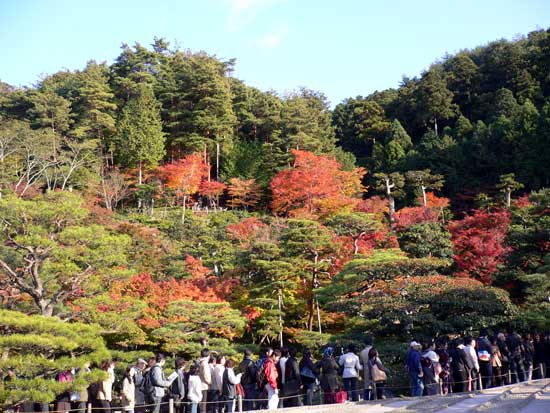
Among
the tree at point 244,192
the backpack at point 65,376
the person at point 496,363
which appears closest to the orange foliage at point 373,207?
the tree at point 244,192

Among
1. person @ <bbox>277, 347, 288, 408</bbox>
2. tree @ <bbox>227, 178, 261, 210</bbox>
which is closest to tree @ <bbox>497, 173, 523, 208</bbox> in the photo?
tree @ <bbox>227, 178, 261, 210</bbox>

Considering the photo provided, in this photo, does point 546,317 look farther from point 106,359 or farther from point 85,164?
point 85,164

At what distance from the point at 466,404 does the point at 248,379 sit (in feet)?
12.0

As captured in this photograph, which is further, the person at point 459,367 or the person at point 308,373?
the person at point 459,367

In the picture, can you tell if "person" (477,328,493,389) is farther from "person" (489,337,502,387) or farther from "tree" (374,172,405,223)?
"tree" (374,172,405,223)

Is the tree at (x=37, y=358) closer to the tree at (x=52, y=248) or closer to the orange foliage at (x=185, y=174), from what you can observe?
the tree at (x=52, y=248)

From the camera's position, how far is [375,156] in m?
38.9

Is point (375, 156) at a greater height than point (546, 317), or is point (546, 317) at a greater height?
point (375, 156)

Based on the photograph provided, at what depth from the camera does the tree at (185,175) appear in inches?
1287

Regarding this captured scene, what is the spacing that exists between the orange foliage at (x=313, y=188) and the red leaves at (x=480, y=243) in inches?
223

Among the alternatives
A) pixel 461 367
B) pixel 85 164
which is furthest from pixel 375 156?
pixel 461 367

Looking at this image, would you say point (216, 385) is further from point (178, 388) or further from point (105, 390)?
point (105, 390)

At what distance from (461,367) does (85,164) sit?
26.5 meters

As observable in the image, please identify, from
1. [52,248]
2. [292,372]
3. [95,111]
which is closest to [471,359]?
[292,372]
